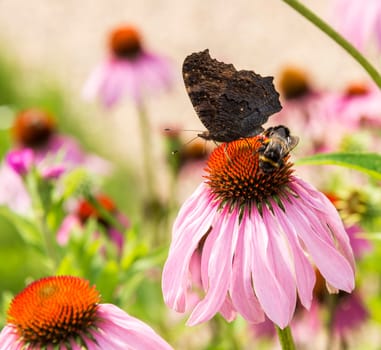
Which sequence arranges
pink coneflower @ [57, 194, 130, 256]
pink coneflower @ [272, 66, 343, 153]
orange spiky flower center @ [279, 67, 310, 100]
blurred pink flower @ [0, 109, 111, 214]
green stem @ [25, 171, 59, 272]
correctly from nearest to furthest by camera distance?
green stem @ [25, 171, 59, 272]
pink coneflower @ [57, 194, 130, 256]
pink coneflower @ [272, 66, 343, 153]
blurred pink flower @ [0, 109, 111, 214]
orange spiky flower center @ [279, 67, 310, 100]

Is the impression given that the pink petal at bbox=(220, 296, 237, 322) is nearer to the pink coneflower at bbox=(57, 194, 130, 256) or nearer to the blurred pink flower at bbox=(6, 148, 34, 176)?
the blurred pink flower at bbox=(6, 148, 34, 176)

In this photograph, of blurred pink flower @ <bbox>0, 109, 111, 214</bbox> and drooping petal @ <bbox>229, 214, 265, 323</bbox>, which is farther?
blurred pink flower @ <bbox>0, 109, 111, 214</bbox>

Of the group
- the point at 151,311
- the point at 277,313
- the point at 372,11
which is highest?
the point at 372,11

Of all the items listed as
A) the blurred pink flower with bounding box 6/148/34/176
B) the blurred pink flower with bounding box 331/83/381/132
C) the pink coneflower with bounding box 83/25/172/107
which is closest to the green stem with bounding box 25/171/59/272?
the blurred pink flower with bounding box 6/148/34/176

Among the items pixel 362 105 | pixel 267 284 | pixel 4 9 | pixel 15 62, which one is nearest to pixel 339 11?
pixel 362 105

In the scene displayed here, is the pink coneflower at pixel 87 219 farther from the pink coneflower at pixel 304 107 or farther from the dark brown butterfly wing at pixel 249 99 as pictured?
the dark brown butterfly wing at pixel 249 99

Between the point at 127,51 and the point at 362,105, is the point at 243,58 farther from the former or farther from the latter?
the point at 362,105
